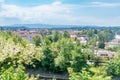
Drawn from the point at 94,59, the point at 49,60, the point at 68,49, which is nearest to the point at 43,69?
the point at 49,60

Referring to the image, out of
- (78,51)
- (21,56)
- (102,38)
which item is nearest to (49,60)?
(78,51)

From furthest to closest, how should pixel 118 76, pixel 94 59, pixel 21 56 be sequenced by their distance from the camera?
pixel 94 59 → pixel 118 76 → pixel 21 56

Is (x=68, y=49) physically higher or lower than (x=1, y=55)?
lower

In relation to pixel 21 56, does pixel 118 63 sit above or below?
below

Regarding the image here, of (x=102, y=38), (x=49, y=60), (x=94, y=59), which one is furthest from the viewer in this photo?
(x=102, y=38)

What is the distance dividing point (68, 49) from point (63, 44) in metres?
1.25

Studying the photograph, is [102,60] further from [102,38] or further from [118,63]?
[102,38]

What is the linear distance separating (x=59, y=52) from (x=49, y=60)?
1.63 meters

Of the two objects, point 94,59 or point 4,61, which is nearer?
point 4,61

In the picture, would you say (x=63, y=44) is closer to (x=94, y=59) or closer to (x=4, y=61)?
(x=94, y=59)

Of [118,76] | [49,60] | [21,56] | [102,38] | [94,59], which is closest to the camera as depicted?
[21,56]

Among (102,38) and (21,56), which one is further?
(102,38)

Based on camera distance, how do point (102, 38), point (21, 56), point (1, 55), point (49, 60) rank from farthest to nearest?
point (102, 38) → point (49, 60) → point (21, 56) → point (1, 55)

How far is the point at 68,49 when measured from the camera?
113ft
